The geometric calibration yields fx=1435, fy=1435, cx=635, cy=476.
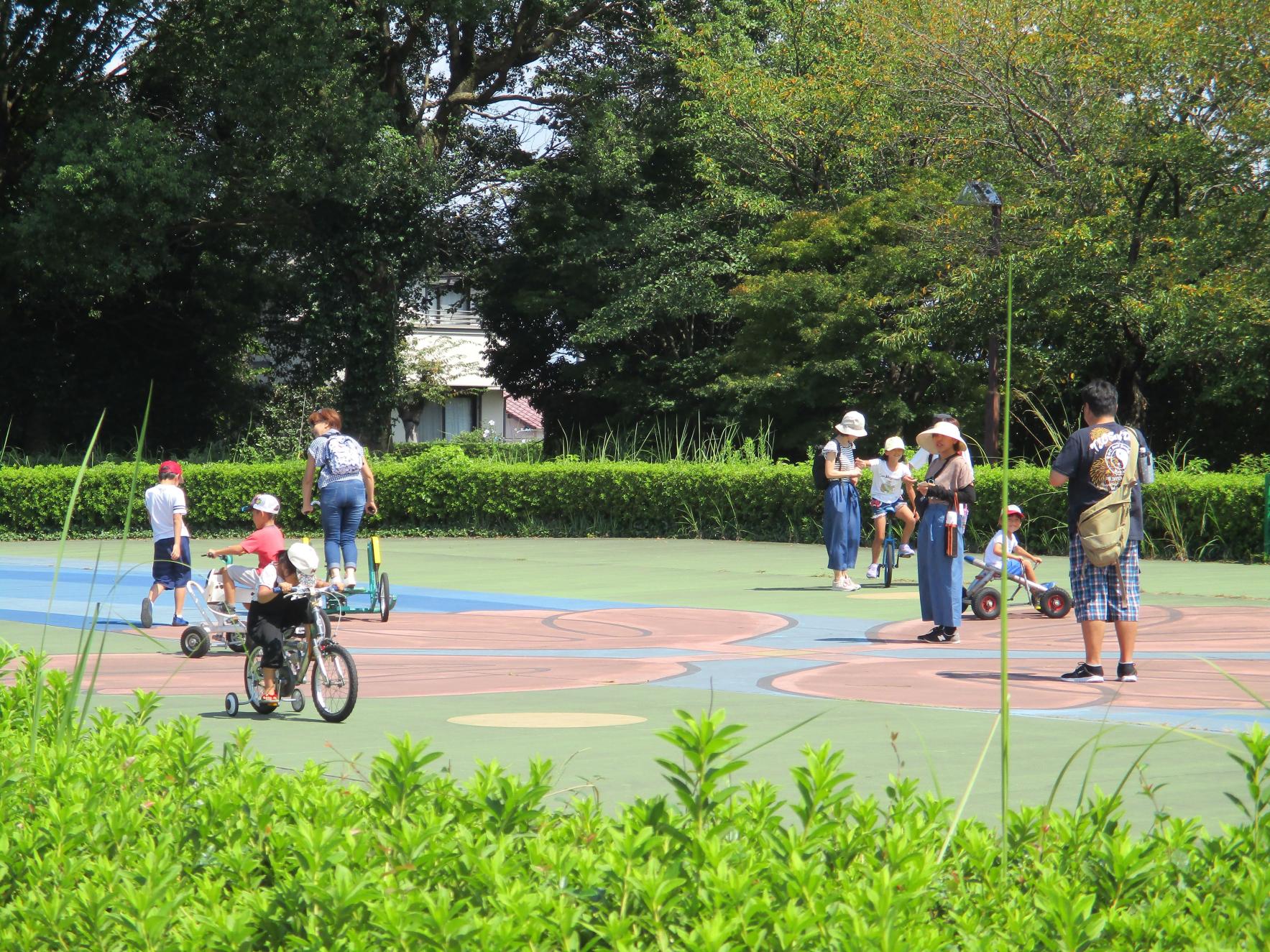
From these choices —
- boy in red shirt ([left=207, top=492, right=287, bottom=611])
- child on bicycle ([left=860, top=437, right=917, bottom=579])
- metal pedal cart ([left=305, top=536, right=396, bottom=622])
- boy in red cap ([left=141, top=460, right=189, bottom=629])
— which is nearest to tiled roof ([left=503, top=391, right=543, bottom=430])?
child on bicycle ([left=860, top=437, right=917, bottom=579])

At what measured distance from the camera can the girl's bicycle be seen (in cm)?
743

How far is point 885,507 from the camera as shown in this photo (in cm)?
1550

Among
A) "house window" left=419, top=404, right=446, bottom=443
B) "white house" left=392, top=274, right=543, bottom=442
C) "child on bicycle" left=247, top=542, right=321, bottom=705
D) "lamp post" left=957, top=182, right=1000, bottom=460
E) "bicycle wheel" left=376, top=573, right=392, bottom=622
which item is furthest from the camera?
"house window" left=419, top=404, right=446, bottom=443

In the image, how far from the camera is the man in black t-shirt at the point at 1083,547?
8.47 metres

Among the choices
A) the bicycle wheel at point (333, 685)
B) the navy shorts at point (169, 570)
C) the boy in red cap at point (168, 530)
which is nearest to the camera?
the bicycle wheel at point (333, 685)

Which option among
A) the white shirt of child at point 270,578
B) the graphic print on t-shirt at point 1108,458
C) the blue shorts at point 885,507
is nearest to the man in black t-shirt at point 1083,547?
the graphic print on t-shirt at point 1108,458

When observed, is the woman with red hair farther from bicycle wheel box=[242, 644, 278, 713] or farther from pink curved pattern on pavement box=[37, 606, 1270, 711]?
bicycle wheel box=[242, 644, 278, 713]

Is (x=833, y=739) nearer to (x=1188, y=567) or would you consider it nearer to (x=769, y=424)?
(x=1188, y=567)

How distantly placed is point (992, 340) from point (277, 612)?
662 inches

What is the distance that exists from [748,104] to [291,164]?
30.5 feet

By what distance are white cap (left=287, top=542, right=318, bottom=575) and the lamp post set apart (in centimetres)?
1235

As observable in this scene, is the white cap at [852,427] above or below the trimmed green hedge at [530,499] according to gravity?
above

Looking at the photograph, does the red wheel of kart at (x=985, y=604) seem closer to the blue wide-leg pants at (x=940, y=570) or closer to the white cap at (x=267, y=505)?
the blue wide-leg pants at (x=940, y=570)

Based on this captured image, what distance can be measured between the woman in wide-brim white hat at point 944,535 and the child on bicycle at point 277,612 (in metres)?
4.74
